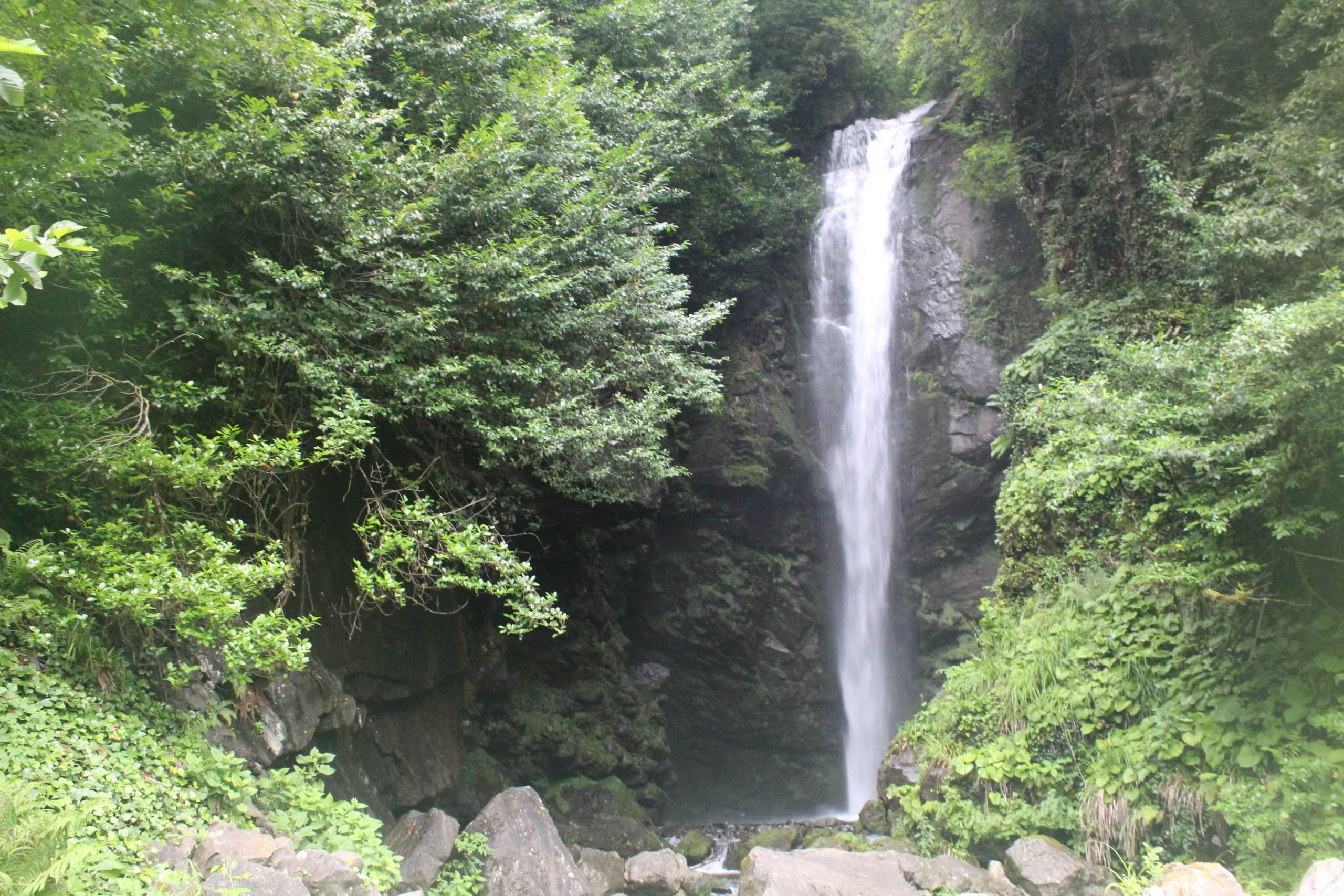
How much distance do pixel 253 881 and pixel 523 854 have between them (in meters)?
2.93

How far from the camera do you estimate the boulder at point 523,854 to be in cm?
580

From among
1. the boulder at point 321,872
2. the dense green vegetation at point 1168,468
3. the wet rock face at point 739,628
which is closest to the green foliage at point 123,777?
the boulder at point 321,872

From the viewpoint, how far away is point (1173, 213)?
7.09 meters

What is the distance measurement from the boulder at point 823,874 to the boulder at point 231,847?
3.38 metres

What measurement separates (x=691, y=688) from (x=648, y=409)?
632 centimetres

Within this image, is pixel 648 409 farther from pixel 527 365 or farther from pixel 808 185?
pixel 808 185

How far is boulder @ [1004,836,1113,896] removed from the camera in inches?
203

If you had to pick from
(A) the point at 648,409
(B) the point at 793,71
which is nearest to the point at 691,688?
(A) the point at 648,409

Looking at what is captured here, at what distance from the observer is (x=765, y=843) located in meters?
9.12

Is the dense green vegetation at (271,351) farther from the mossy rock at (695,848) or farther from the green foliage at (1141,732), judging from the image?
the mossy rock at (695,848)

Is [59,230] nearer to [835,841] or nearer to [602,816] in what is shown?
[835,841]

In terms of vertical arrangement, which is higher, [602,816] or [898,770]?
[898,770]

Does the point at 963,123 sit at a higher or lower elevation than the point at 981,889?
higher

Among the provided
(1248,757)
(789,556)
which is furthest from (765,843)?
(1248,757)
